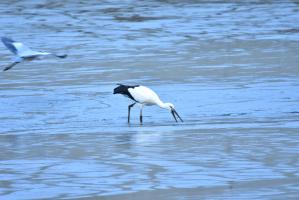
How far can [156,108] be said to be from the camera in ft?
48.5

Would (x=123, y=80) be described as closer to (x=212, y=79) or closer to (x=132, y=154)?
(x=212, y=79)

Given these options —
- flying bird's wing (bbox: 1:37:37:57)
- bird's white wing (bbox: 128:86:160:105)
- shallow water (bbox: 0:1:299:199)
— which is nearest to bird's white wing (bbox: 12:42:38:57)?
flying bird's wing (bbox: 1:37:37:57)

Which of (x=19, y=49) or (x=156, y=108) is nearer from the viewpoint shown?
(x=156, y=108)

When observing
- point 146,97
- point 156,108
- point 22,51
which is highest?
point 22,51

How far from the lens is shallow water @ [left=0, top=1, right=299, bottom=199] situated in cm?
877

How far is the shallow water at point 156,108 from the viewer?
8.77 metres

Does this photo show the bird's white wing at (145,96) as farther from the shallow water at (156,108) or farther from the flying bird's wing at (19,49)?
the flying bird's wing at (19,49)

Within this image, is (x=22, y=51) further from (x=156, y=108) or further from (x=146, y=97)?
(x=146, y=97)

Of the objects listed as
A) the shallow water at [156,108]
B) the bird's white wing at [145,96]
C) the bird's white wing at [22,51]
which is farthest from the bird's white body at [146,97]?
the bird's white wing at [22,51]

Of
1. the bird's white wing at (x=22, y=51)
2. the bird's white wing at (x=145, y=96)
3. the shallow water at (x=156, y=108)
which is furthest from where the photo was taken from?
the bird's white wing at (x=22, y=51)

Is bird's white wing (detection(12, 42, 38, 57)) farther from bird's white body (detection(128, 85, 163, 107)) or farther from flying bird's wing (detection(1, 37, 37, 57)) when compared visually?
bird's white body (detection(128, 85, 163, 107))

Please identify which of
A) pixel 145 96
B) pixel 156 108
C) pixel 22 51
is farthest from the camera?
pixel 22 51

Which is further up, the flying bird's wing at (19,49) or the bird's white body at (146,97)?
the flying bird's wing at (19,49)

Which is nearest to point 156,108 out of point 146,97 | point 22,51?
point 146,97
